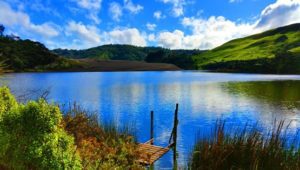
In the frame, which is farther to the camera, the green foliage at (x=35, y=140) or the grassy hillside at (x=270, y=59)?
the grassy hillside at (x=270, y=59)

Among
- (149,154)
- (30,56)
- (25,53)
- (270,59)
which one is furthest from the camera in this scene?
(30,56)

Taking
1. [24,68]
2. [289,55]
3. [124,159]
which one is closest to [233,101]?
[124,159]

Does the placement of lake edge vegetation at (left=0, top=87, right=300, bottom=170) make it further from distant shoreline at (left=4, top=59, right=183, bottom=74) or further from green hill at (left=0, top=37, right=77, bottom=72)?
distant shoreline at (left=4, top=59, right=183, bottom=74)

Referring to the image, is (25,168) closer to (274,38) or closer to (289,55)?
(289,55)

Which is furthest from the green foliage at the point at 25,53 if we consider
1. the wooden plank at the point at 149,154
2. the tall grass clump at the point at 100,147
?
the wooden plank at the point at 149,154

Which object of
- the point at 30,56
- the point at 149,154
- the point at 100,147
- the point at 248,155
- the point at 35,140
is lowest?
the point at 149,154

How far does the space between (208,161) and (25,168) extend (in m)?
6.44

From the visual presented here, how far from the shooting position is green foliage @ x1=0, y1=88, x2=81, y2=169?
293 inches

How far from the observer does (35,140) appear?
7.61 meters

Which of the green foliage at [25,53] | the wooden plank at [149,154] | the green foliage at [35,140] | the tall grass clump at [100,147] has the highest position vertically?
the green foliage at [25,53]

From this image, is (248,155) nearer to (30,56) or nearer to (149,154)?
(149,154)

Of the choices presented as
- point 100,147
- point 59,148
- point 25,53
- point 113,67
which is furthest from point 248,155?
point 113,67

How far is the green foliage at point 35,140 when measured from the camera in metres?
7.45

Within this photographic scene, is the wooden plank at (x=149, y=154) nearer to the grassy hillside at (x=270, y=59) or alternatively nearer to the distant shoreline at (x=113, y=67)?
the grassy hillside at (x=270, y=59)
